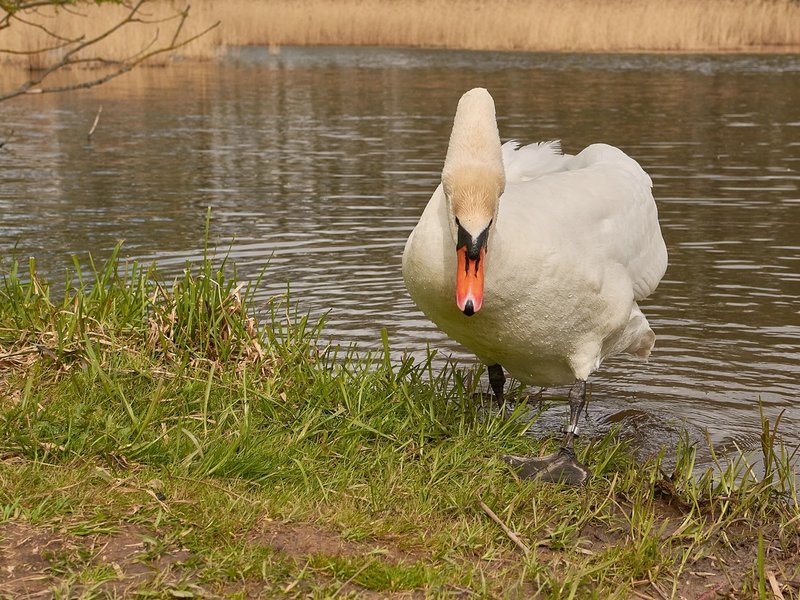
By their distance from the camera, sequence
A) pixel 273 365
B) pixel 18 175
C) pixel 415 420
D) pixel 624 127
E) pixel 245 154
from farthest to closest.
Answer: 1. pixel 624 127
2. pixel 245 154
3. pixel 18 175
4. pixel 273 365
5. pixel 415 420

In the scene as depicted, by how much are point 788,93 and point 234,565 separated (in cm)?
2115

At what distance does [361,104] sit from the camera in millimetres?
22562

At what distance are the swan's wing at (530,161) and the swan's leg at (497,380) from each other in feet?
2.90

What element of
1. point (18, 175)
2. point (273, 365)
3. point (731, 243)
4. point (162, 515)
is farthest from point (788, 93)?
point (162, 515)

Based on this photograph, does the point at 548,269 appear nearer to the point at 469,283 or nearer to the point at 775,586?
the point at 469,283

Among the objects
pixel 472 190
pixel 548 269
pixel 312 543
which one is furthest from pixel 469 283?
pixel 312 543

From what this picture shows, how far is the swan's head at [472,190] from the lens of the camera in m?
4.24

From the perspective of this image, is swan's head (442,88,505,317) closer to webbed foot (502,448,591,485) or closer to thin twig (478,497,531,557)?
thin twig (478,497,531,557)

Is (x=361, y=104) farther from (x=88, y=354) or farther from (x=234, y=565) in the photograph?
(x=234, y=565)

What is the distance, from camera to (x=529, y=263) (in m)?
4.50

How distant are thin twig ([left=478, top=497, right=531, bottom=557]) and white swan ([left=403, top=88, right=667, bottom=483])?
471 millimetres

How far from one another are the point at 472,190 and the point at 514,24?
99.6ft

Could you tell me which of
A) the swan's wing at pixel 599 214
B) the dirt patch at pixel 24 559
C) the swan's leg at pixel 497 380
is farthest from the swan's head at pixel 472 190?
the dirt patch at pixel 24 559

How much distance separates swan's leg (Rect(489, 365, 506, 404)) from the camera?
18.2 feet
